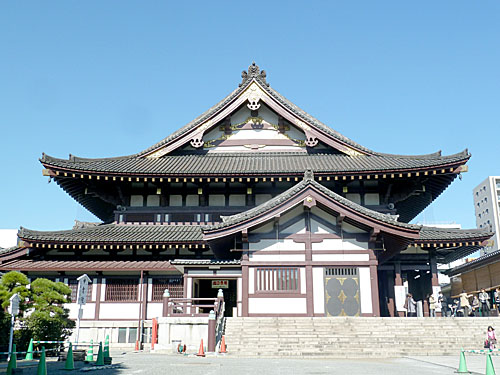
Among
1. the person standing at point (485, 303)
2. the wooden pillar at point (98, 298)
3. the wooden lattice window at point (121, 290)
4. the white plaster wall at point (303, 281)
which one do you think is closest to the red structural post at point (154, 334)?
the wooden lattice window at point (121, 290)

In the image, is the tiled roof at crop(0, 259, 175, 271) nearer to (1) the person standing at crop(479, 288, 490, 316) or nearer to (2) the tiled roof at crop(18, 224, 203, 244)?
(2) the tiled roof at crop(18, 224, 203, 244)

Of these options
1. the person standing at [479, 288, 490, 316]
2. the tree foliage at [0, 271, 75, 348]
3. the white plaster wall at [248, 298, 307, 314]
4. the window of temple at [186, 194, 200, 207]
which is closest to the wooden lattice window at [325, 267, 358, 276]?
the white plaster wall at [248, 298, 307, 314]

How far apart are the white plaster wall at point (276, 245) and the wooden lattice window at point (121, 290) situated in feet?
23.7

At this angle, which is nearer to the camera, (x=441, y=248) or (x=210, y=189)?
(x=441, y=248)

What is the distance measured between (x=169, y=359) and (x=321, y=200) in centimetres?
1057

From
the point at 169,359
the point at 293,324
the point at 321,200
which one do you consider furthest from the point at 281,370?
the point at 321,200

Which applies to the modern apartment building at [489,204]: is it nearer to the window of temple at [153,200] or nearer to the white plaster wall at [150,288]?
the window of temple at [153,200]

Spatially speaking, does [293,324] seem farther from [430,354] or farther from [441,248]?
[441,248]

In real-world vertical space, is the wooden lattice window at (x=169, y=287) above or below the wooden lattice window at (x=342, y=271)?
below

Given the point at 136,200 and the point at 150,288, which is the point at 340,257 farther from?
the point at 136,200

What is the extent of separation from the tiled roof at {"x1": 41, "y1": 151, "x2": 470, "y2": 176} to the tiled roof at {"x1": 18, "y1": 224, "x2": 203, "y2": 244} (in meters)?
3.33

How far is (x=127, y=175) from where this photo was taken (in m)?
27.4

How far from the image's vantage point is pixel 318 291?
23438mm

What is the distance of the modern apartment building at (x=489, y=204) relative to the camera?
105750mm
